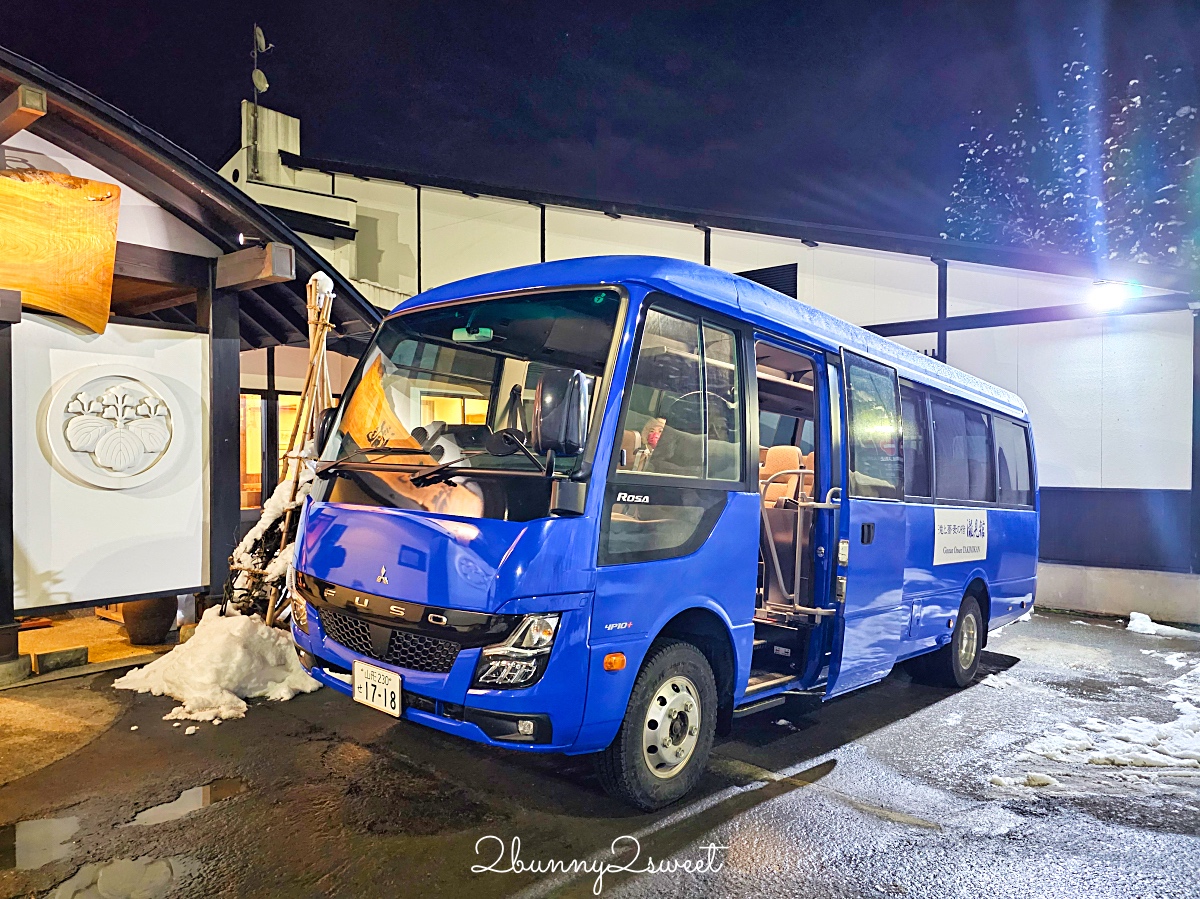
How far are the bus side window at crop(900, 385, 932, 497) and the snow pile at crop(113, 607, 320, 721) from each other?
16.5 feet

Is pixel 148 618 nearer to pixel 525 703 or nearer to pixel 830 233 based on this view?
pixel 525 703

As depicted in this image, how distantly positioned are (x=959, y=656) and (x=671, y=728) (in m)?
4.18

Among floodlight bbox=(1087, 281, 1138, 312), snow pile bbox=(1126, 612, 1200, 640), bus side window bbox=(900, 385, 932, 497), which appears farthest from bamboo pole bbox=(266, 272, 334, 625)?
snow pile bbox=(1126, 612, 1200, 640)

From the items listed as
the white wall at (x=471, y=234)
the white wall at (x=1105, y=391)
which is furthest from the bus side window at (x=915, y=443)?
the white wall at (x=471, y=234)

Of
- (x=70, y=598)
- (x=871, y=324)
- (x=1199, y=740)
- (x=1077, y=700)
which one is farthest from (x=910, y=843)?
(x=871, y=324)

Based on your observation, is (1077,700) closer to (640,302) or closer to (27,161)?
(640,302)

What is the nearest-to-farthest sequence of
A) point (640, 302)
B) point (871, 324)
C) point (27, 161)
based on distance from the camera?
point (640, 302), point (27, 161), point (871, 324)

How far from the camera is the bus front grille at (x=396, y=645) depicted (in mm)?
3881

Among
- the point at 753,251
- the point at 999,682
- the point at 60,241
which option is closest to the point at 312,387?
the point at 60,241

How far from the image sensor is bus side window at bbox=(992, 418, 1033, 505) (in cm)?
834

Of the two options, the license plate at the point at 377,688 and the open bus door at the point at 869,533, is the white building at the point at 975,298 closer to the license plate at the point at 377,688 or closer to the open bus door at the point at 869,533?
the open bus door at the point at 869,533

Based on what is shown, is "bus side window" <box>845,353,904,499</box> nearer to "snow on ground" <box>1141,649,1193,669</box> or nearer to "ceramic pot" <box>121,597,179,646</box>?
"snow on ground" <box>1141,649,1193,669</box>

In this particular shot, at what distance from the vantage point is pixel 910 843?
13.4 ft

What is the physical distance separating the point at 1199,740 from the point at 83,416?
9072 mm
